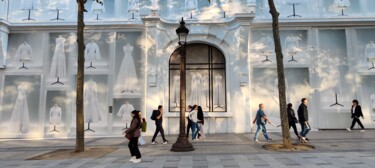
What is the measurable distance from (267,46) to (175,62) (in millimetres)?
5179

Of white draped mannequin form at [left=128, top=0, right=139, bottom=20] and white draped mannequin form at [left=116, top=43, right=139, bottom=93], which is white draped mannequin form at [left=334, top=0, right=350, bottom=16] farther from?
white draped mannequin form at [left=116, top=43, right=139, bottom=93]

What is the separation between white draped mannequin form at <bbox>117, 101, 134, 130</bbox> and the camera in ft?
44.2

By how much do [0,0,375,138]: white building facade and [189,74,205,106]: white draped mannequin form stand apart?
0.18ft

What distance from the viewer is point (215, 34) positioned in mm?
13773

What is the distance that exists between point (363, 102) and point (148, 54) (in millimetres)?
11823

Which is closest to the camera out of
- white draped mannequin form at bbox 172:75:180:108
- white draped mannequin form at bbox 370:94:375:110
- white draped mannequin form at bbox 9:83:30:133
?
white draped mannequin form at bbox 9:83:30:133

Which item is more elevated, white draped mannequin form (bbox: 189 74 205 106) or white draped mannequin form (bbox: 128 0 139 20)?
white draped mannequin form (bbox: 128 0 139 20)

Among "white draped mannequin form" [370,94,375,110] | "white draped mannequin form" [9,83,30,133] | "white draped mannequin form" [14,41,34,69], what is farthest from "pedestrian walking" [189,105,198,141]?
"white draped mannequin form" [370,94,375,110]

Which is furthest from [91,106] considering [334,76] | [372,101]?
[372,101]

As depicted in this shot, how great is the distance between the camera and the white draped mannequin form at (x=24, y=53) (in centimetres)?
1370

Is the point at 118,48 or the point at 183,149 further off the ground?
the point at 118,48

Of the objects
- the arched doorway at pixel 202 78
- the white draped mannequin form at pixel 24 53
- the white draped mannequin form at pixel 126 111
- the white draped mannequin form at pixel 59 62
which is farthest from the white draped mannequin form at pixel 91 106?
the arched doorway at pixel 202 78

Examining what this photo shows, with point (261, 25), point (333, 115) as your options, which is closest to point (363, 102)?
point (333, 115)

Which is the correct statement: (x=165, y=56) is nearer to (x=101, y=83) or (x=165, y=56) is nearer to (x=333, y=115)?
(x=101, y=83)
